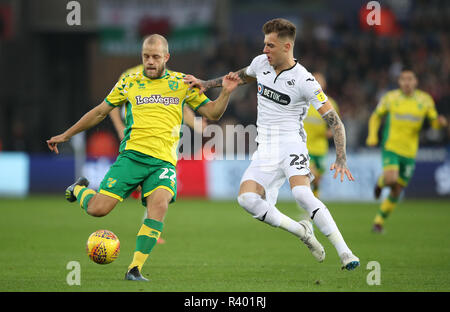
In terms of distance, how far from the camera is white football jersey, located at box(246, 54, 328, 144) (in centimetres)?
827

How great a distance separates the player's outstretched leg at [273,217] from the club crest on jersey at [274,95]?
0.99m

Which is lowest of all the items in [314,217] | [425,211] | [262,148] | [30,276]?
[425,211]

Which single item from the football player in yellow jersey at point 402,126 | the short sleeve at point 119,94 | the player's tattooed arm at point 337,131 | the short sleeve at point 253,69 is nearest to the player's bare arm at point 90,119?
the short sleeve at point 119,94

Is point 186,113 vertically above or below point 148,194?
above

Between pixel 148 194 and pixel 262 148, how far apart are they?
135 cm

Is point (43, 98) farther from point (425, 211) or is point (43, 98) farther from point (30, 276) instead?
point (30, 276)

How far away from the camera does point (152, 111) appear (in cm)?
823

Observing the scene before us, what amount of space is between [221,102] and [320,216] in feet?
4.95

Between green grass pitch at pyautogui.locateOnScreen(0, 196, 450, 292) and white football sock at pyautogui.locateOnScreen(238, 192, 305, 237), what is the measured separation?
49 centimetres

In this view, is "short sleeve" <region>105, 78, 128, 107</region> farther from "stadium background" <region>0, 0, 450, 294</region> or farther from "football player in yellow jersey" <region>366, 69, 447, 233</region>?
"football player in yellow jersey" <region>366, 69, 447, 233</region>

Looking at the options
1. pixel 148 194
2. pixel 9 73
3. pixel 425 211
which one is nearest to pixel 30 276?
pixel 148 194

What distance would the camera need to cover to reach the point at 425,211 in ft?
57.6

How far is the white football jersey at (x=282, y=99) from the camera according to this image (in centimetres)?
827
